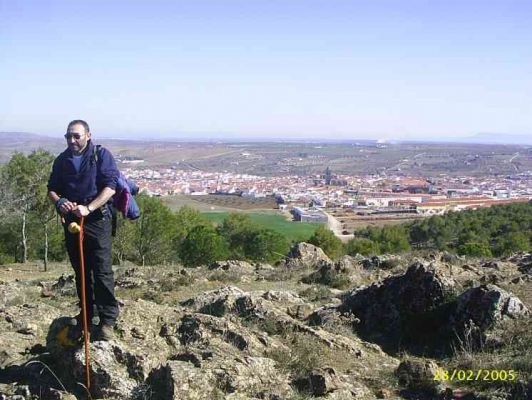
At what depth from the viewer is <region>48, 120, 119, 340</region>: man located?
548 cm

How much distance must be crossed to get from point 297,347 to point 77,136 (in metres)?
3.45

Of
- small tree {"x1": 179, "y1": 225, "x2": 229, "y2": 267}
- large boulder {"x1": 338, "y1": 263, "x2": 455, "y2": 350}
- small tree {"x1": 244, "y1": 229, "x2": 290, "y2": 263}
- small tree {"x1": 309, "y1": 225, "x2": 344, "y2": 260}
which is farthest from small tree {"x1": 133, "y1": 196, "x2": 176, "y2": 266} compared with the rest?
large boulder {"x1": 338, "y1": 263, "x2": 455, "y2": 350}

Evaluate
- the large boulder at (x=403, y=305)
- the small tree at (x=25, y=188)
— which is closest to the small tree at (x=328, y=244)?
the small tree at (x=25, y=188)

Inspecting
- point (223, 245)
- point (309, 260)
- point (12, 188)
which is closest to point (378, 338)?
point (309, 260)

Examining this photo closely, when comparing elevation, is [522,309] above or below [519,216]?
above

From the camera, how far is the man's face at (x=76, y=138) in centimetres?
544

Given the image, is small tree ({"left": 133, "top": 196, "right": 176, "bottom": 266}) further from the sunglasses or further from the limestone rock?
the limestone rock

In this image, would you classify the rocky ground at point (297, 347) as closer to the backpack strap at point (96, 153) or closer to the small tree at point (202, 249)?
the backpack strap at point (96, 153)

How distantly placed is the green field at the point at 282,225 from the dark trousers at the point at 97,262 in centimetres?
5343

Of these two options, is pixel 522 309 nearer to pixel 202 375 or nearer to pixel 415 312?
pixel 415 312

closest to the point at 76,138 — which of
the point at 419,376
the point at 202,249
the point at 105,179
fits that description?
the point at 105,179

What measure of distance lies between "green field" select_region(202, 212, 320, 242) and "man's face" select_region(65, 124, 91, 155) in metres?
53.6

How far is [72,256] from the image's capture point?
18.6 feet

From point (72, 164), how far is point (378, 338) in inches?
200
